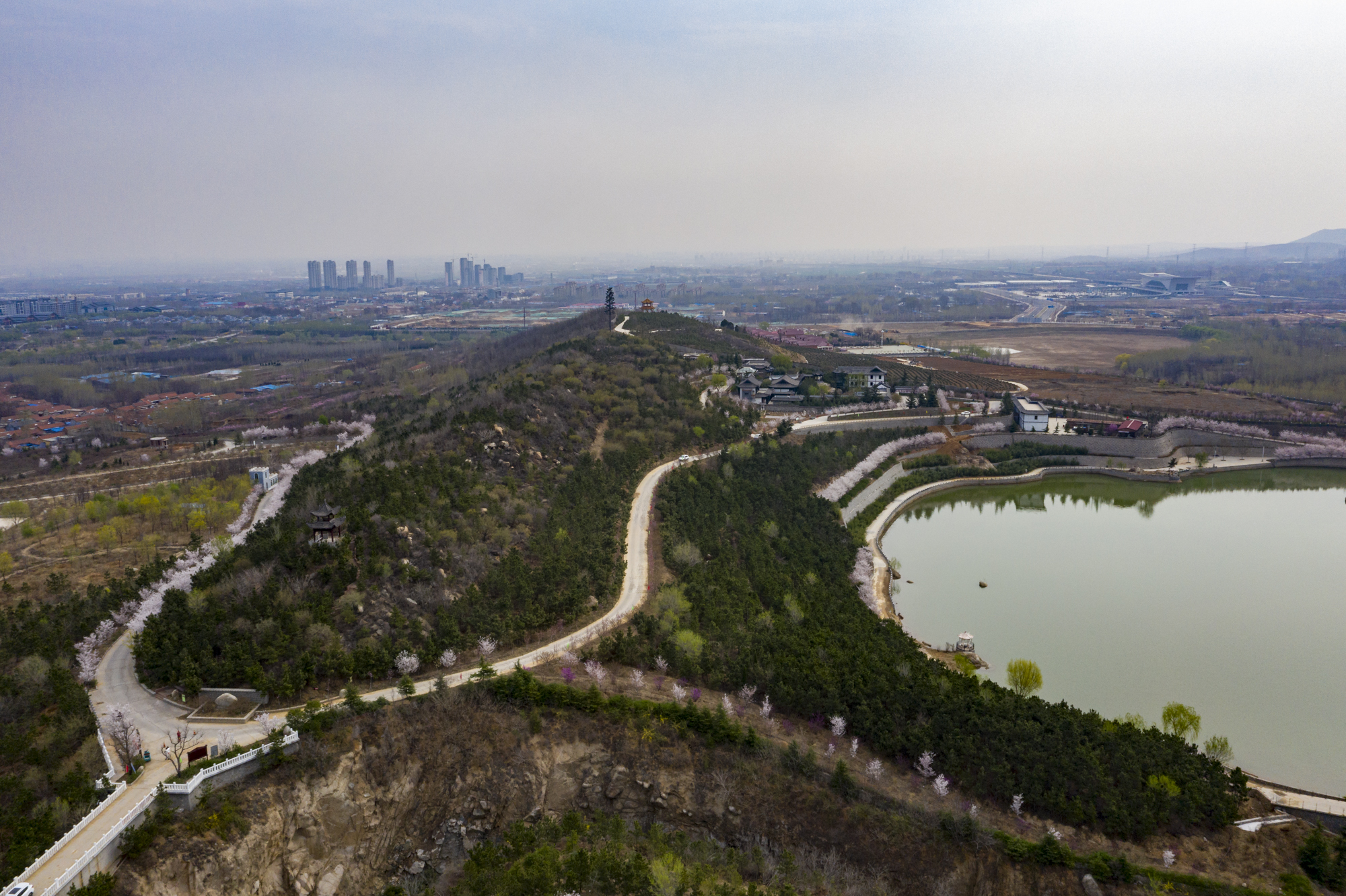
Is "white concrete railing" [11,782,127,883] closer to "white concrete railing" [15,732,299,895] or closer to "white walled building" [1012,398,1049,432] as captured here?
"white concrete railing" [15,732,299,895]

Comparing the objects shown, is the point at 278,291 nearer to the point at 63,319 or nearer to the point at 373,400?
the point at 63,319

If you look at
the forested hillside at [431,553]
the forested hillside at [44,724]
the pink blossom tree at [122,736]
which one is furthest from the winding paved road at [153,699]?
the forested hillside at [431,553]

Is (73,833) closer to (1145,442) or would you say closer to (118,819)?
(118,819)

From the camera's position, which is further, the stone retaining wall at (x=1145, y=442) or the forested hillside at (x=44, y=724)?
the stone retaining wall at (x=1145, y=442)

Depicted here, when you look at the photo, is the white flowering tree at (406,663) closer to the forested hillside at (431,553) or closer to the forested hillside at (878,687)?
the forested hillside at (431,553)

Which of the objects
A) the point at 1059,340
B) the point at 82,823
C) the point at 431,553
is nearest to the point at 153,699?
the point at 82,823

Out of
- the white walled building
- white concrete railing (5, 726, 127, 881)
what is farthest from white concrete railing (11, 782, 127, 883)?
the white walled building

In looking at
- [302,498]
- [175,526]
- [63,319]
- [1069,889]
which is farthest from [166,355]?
[1069,889]
